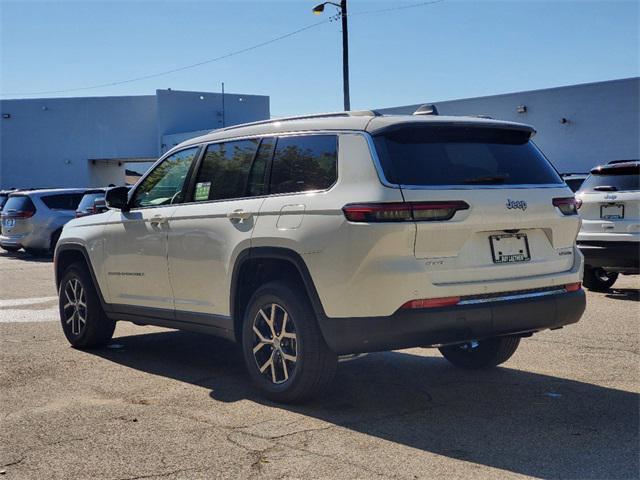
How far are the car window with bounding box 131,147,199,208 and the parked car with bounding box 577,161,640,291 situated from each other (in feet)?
19.6

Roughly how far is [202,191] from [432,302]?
2323 mm

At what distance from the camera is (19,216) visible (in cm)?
2017

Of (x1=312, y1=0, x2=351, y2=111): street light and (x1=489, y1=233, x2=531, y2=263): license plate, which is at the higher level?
(x1=312, y1=0, x2=351, y2=111): street light

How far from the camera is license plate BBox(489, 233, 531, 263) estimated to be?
528 cm

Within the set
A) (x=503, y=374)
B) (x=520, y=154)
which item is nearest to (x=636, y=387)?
(x=503, y=374)

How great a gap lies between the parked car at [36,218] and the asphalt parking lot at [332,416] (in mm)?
12510

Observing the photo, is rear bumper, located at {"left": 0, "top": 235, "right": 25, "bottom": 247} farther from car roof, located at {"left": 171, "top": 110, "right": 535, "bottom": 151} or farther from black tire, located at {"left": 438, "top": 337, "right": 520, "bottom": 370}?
black tire, located at {"left": 438, "top": 337, "right": 520, "bottom": 370}

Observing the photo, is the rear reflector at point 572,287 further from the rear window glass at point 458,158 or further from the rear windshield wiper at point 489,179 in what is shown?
the rear windshield wiper at point 489,179

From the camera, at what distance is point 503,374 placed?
652cm

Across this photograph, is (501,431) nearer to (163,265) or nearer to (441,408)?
(441,408)

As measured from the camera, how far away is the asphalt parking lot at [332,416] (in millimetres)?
4410

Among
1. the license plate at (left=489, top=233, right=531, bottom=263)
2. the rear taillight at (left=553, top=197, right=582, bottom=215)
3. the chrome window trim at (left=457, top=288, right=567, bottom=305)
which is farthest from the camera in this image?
the rear taillight at (left=553, top=197, right=582, bottom=215)

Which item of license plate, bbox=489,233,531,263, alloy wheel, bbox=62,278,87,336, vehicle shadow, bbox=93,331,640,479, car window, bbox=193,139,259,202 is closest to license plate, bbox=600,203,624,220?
vehicle shadow, bbox=93,331,640,479

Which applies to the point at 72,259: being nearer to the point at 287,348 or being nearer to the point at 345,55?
the point at 287,348
